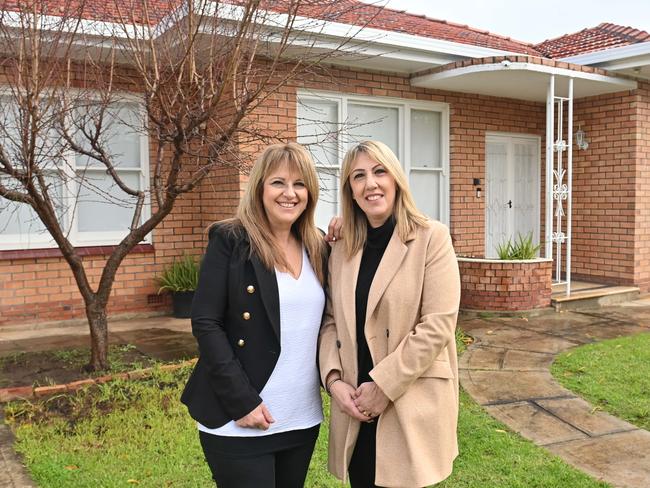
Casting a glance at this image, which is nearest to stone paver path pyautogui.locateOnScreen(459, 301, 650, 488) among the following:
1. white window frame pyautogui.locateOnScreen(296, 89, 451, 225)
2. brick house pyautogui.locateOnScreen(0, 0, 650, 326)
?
brick house pyautogui.locateOnScreen(0, 0, 650, 326)

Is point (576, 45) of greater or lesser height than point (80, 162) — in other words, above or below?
above

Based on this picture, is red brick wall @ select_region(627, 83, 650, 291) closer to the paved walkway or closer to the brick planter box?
the paved walkway

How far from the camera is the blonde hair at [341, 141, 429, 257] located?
2.32 m

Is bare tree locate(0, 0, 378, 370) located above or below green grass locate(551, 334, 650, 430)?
above

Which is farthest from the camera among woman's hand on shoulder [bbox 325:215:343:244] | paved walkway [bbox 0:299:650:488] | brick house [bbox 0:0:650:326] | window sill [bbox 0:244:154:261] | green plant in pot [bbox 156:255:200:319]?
green plant in pot [bbox 156:255:200:319]

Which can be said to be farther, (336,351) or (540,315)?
(540,315)

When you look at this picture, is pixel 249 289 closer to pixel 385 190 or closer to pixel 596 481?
pixel 385 190

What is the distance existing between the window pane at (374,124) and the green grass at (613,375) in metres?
4.02

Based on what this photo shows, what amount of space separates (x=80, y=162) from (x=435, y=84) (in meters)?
4.87

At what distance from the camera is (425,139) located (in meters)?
9.52

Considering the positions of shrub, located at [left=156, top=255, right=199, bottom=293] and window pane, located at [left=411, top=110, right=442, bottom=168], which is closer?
shrub, located at [left=156, top=255, right=199, bottom=293]

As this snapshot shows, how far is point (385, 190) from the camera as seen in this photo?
2322 millimetres

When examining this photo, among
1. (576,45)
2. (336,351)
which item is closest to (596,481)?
(336,351)

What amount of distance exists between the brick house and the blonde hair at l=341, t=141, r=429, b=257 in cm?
475
